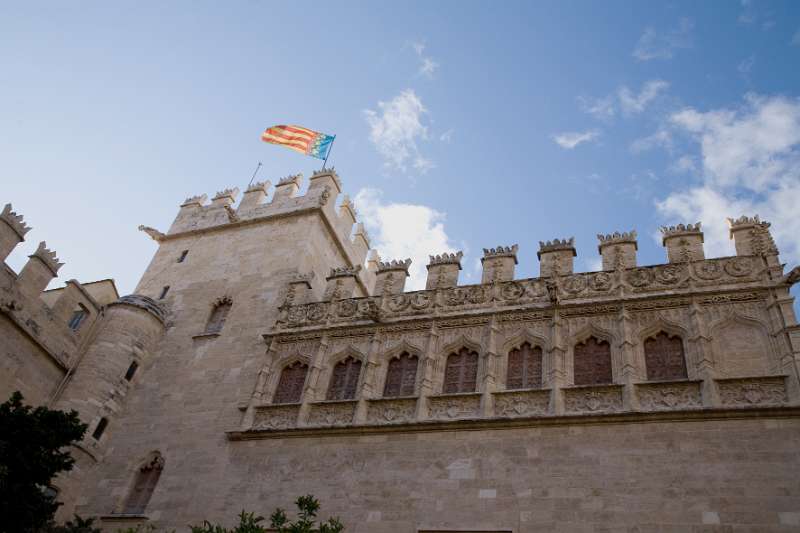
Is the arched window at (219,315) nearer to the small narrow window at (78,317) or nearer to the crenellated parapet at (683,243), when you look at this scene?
the small narrow window at (78,317)

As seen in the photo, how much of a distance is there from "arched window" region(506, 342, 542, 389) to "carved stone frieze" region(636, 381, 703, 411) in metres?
1.80

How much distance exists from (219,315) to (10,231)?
489cm

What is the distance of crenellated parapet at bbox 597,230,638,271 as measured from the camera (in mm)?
14078

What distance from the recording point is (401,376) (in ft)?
46.3

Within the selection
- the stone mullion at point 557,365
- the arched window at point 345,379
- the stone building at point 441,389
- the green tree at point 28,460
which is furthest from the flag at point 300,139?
the green tree at point 28,460

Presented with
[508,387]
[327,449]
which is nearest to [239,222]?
[327,449]

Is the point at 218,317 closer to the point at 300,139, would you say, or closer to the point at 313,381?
the point at 313,381

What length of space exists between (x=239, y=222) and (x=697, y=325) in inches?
483

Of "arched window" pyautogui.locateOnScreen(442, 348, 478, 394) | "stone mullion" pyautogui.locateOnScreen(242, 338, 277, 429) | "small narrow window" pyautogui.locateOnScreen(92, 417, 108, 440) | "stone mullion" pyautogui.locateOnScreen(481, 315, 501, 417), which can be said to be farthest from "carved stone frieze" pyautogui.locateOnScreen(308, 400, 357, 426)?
"small narrow window" pyautogui.locateOnScreen(92, 417, 108, 440)

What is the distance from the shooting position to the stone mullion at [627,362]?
463 inches

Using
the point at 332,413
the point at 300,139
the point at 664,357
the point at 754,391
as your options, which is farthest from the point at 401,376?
the point at 300,139

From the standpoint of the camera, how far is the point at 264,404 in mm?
14602

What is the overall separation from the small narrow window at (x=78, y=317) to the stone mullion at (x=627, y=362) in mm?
11978

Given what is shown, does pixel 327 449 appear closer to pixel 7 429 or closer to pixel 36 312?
Result: pixel 7 429
